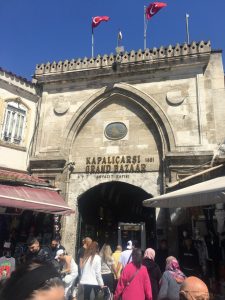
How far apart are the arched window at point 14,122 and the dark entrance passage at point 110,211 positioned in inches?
153

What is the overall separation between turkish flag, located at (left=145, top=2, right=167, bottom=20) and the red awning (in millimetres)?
9420

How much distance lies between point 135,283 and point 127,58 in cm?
1037

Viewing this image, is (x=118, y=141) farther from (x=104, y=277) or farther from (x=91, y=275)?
(x=91, y=275)

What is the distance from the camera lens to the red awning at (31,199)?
8.99 meters

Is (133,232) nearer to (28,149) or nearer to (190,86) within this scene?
(28,149)

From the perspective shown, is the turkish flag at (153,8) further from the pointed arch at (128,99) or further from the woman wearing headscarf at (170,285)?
the woman wearing headscarf at (170,285)

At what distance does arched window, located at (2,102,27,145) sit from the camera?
41.3 feet

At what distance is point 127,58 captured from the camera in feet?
42.6

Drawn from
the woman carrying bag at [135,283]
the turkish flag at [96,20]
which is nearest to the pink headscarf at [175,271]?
the woman carrying bag at [135,283]

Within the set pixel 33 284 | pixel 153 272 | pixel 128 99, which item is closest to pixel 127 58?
pixel 128 99

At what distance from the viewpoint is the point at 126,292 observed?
4523 mm

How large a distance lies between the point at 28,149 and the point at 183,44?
8.08m

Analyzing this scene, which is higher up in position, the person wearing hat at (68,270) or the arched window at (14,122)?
the arched window at (14,122)

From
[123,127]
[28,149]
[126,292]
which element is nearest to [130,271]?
[126,292]
